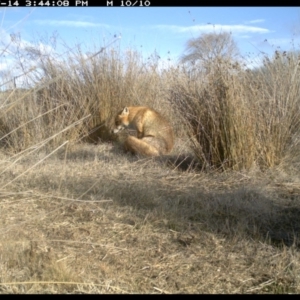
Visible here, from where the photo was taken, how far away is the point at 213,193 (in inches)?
187

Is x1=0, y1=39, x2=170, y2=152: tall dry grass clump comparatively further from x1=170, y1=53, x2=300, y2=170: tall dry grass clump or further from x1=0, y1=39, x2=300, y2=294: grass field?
x1=170, y1=53, x2=300, y2=170: tall dry grass clump

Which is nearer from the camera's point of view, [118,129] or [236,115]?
[236,115]

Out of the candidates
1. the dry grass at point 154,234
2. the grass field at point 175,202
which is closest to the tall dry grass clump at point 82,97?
the grass field at point 175,202

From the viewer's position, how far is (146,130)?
26.8ft

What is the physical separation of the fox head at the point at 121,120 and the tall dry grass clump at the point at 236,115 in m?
2.46

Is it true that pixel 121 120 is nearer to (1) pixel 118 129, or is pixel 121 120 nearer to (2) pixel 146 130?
(1) pixel 118 129

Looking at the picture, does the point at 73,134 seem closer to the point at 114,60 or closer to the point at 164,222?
the point at 114,60

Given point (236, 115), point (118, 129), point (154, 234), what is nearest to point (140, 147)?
point (118, 129)

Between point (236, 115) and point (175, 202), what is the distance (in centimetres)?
153

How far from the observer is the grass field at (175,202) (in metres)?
2.96

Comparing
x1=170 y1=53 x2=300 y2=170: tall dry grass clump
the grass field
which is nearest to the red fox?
the grass field

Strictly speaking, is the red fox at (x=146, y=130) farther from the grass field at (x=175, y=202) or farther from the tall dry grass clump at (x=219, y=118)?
the tall dry grass clump at (x=219, y=118)

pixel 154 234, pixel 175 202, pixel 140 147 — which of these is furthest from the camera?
pixel 140 147

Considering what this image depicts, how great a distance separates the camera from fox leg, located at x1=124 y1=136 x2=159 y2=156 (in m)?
7.25
